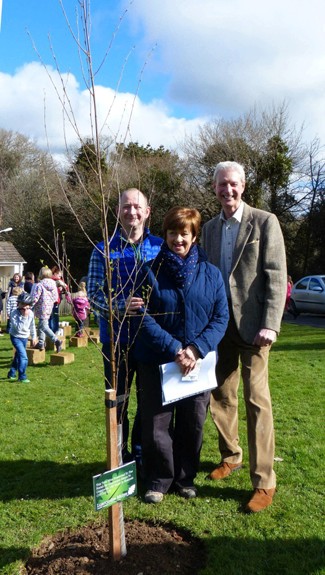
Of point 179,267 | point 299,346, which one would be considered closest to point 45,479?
point 179,267

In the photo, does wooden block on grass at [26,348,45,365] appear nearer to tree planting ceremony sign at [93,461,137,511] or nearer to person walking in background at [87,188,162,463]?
person walking in background at [87,188,162,463]

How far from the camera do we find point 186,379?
3.37 meters

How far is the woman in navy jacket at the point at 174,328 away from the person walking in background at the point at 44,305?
27.3 feet

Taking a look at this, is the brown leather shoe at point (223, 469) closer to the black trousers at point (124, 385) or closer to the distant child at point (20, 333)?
the black trousers at point (124, 385)

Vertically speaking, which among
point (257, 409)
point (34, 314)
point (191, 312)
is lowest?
point (257, 409)

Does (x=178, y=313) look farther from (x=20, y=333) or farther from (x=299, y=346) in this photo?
(x=299, y=346)

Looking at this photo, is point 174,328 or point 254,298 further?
point 254,298

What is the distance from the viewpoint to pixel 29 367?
414 inches

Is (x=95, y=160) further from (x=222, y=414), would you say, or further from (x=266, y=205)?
(x=266, y=205)

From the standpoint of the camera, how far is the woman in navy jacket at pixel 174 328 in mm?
3359

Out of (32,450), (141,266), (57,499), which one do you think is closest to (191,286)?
(141,266)

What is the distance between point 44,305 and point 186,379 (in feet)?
28.6

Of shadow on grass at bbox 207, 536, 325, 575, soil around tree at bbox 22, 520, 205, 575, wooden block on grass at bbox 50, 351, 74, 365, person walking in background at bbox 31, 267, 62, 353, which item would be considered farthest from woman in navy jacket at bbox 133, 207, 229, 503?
person walking in background at bbox 31, 267, 62, 353

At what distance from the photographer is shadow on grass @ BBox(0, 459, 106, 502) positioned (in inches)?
155
